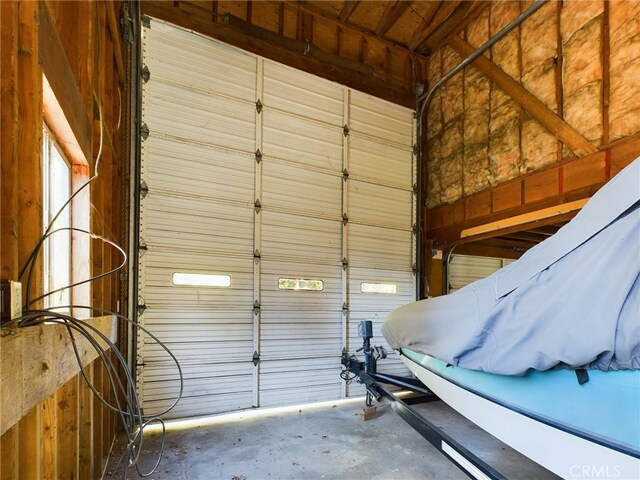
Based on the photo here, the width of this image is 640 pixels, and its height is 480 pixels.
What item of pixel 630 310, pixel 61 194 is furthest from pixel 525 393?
pixel 61 194

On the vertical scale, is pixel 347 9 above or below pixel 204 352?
above

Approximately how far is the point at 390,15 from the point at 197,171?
4279 millimetres

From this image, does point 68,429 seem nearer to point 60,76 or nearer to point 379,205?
point 60,76

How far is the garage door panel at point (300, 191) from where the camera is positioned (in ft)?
15.2

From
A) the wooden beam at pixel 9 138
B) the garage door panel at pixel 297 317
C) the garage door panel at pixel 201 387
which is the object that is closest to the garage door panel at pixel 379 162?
the garage door panel at pixel 297 317

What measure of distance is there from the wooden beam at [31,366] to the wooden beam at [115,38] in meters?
3.32

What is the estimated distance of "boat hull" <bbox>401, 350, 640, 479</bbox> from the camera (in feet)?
4.55

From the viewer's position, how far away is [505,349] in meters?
1.74

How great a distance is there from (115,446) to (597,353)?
3997 millimetres

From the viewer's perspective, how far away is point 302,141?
4898 millimetres

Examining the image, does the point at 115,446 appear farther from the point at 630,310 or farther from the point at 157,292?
the point at 630,310

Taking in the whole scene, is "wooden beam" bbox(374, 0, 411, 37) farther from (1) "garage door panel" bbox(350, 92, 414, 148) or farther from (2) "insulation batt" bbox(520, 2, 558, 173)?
(2) "insulation batt" bbox(520, 2, 558, 173)

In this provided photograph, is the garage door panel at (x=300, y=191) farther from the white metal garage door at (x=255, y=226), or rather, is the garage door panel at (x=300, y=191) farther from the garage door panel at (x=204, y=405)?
the garage door panel at (x=204, y=405)

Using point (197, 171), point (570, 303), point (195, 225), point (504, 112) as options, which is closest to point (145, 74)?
point (197, 171)
